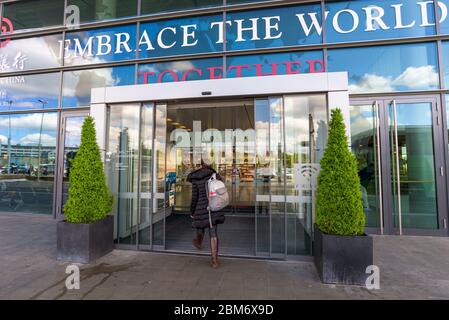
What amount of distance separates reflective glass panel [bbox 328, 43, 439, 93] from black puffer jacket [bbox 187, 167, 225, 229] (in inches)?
165

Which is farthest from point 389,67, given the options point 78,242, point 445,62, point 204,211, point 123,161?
point 78,242

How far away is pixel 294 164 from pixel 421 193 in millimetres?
3476

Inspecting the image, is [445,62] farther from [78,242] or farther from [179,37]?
[78,242]

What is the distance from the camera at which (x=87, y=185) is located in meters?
4.07

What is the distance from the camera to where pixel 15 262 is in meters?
3.95

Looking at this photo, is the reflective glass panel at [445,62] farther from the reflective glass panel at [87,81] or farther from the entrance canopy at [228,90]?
the reflective glass panel at [87,81]

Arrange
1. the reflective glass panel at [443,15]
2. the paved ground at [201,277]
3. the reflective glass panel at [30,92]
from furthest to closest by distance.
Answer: the reflective glass panel at [30,92], the reflective glass panel at [443,15], the paved ground at [201,277]

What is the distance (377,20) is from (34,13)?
9.78 meters

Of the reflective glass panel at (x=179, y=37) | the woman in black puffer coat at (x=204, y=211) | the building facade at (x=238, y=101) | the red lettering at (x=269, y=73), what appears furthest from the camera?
the reflective glass panel at (x=179, y=37)

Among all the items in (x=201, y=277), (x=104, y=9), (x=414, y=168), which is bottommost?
(x=201, y=277)

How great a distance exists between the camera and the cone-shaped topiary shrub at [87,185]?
4.02 metres

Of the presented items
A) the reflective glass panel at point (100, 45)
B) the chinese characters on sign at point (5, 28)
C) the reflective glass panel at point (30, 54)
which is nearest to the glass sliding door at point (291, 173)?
the reflective glass panel at point (100, 45)

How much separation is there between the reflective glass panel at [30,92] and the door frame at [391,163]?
820 centimetres
